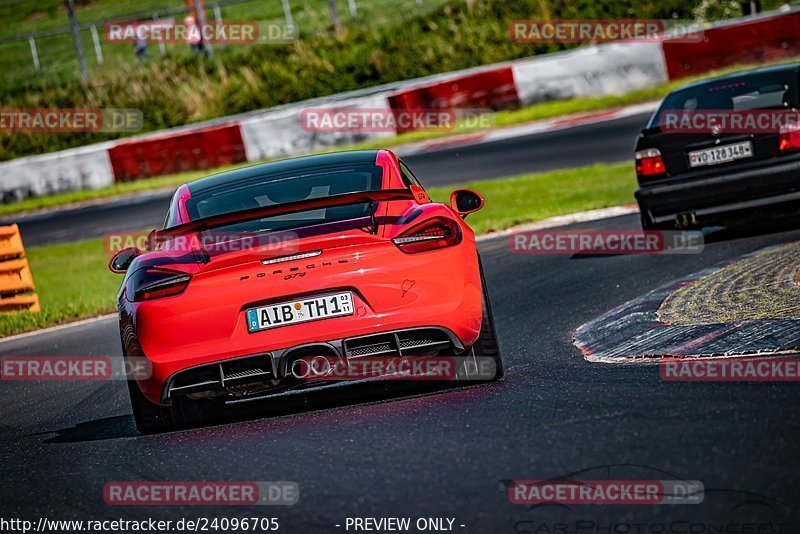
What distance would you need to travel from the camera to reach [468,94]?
24.8 metres

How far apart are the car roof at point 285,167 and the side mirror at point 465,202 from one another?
0.50 m

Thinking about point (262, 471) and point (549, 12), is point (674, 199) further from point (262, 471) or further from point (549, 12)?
point (549, 12)

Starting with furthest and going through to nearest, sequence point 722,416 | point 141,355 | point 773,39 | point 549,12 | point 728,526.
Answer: point 549,12 < point 773,39 < point 141,355 < point 722,416 < point 728,526

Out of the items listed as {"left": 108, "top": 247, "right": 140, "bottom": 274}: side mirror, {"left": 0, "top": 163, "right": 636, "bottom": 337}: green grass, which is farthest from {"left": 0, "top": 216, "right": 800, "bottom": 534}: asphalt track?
{"left": 0, "top": 163, "right": 636, "bottom": 337}: green grass

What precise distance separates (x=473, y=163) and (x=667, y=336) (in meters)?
14.1

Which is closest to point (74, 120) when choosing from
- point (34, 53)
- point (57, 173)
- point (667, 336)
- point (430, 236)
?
point (34, 53)

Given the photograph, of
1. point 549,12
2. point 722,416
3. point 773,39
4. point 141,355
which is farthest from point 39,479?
point 549,12

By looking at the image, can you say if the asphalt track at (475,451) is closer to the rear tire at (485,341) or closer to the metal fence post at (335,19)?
the rear tire at (485,341)

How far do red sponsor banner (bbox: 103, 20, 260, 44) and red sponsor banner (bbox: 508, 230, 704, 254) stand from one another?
70.2 feet

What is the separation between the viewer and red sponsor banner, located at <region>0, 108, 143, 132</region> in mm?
31000

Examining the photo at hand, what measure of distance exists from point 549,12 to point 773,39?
24.9 feet

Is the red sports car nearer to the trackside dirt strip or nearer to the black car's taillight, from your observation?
the black car's taillight

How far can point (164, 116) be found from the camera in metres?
30.8

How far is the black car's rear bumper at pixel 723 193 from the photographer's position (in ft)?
34.4
